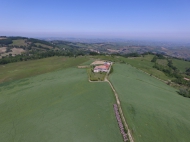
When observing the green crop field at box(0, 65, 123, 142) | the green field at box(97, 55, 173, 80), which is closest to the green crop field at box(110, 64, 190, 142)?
the green crop field at box(0, 65, 123, 142)

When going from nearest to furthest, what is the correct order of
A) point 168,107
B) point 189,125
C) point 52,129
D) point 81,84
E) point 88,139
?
1. point 88,139
2. point 52,129
3. point 189,125
4. point 168,107
5. point 81,84

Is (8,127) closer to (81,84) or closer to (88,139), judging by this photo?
(88,139)

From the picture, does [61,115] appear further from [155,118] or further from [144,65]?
[144,65]

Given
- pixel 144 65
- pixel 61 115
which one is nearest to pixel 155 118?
pixel 61 115

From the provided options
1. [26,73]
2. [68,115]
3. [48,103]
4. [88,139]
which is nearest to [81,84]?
[48,103]

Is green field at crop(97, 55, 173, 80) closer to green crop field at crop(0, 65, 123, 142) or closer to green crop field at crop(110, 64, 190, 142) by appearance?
green crop field at crop(110, 64, 190, 142)

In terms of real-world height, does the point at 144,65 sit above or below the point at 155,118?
below

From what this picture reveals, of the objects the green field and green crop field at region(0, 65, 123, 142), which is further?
the green field

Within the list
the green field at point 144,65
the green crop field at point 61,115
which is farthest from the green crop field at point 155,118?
the green field at point 144,65
